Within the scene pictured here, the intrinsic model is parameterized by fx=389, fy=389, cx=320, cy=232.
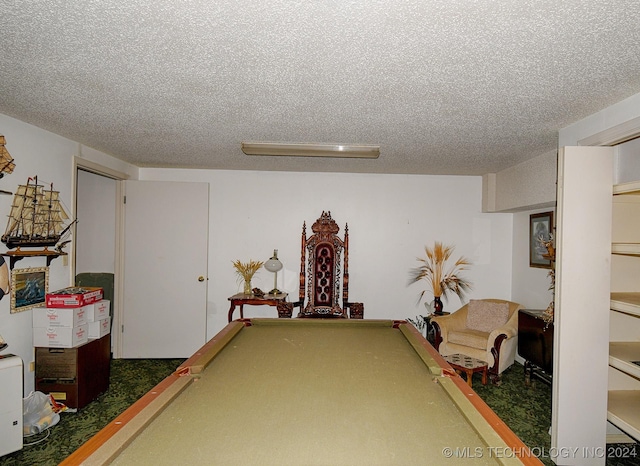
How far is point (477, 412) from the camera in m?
1.60

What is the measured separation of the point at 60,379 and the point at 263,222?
2736 mm

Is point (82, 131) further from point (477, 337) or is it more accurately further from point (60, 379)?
point (477, 337)

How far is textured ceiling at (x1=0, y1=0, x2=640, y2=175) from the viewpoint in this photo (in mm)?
1521

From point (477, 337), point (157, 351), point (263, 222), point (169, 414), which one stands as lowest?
point (157, 351)

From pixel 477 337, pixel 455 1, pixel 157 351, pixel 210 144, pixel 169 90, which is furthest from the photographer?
pixel 157 351

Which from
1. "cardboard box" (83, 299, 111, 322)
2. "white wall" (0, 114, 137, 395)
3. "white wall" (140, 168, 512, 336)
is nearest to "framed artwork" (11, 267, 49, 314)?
"white wall" (0, 114, 137, 395)

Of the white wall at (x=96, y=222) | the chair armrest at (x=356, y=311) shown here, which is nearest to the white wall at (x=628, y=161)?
the chair armrest at (x=356, y=311)

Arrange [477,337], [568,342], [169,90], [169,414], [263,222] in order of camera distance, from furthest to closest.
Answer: [263,222]
[477,337]
[568,342]
[169,90]
[169,414]

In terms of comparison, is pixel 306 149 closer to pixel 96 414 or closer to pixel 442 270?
pixel 442 270

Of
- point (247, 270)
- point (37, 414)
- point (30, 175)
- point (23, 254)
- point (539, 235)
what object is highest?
point (30, 175)

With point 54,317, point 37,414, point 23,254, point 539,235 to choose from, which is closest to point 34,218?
point 23,254

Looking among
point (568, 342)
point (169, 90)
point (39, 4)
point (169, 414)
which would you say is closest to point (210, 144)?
point (169, 90)

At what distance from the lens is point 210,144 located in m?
3.71

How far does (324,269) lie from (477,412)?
10.9 ft
